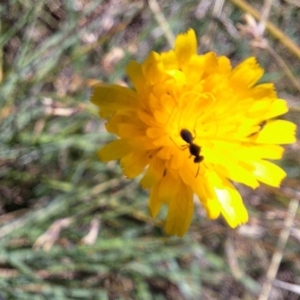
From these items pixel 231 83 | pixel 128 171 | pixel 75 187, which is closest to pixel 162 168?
pixel 128 171

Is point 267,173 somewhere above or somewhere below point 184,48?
below

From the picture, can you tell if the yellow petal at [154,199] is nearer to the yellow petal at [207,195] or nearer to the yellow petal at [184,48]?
the yellow petal at [207,195]

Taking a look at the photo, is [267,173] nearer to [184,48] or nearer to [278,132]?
[278,132]

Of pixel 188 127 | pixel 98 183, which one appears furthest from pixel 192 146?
pixel 98 183

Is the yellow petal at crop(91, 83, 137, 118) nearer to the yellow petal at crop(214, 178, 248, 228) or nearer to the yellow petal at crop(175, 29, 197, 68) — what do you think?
the yellow petal at crop(175, 29, 197, 68)

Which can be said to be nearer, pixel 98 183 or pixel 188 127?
pixel 188 127

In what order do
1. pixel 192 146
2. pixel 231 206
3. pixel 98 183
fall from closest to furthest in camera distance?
pixel 192 146 → pixel 231 206 → pixel 98 183

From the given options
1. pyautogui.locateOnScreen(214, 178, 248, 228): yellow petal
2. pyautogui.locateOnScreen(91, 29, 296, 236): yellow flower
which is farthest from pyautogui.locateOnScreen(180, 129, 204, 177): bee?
pyautogui.locateOnScreen(214, 178, 248, 228): yellow petal

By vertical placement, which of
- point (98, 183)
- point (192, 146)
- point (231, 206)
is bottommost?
point (98, 183)

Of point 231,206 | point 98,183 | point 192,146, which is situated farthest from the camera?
point 98,183
